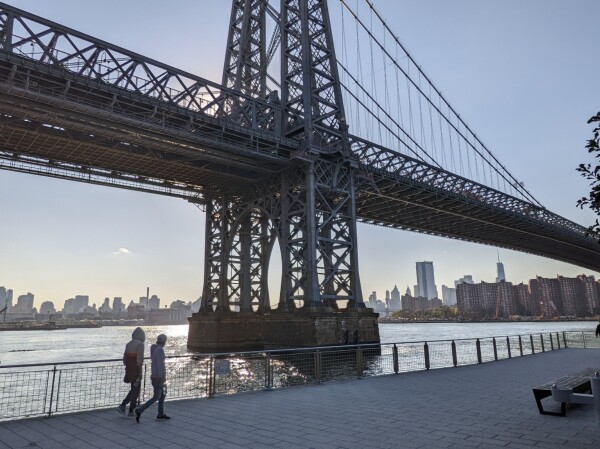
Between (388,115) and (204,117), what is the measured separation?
3770 centimetres

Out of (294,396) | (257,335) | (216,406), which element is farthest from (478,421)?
(257,335)

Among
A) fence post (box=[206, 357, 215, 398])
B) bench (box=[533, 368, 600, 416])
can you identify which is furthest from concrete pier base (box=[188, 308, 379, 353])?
bench (box=[533, 368, 600, 416])

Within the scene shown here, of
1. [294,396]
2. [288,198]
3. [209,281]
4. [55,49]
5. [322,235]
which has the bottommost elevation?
[294,396]

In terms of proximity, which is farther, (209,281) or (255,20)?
(255,20)

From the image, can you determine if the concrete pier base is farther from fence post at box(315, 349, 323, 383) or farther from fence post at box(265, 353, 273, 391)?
fence post at box(265, 353, 273, 391)

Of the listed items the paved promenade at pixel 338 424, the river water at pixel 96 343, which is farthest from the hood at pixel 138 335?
the river water at pixel 96 343

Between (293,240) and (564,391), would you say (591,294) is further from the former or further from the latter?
(564,391)

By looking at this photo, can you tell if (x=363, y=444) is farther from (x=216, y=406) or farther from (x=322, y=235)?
(x=322, y=235)

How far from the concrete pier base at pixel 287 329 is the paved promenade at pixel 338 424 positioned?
17.5 metres

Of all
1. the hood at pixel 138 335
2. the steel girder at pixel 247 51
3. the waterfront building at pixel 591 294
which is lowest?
the hood at pixel 138 335

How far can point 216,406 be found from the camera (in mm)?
9641

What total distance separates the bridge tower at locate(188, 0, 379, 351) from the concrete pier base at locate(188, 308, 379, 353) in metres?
0.07

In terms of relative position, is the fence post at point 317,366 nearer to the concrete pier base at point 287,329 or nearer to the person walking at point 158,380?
the person walking at point 158,380

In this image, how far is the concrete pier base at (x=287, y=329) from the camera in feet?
95.3
